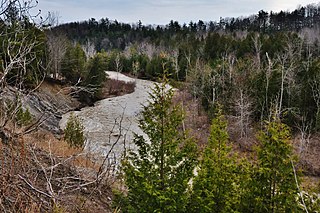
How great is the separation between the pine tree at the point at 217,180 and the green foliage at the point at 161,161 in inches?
12.3

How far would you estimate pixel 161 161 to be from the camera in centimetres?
648

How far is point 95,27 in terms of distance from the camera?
367ft

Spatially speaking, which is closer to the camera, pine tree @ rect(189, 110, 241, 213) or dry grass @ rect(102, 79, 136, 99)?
pine tree @ rect(189, 110, 241, 213)

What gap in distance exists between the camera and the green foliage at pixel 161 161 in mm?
6359

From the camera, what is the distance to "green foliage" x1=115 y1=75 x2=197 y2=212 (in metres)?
6.36

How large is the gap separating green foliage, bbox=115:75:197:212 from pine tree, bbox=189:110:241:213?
0.31 m

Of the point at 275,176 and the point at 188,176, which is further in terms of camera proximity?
the point at 188,176

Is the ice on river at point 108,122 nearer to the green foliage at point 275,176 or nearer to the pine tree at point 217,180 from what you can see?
the pine tree at point 217,180

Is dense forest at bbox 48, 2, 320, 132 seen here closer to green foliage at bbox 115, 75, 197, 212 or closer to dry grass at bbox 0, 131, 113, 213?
green foliage at bbox 115, 75, 197, 212

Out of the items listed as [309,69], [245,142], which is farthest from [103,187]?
[309,69]

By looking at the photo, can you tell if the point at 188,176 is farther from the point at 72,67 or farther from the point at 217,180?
the point at 72,67

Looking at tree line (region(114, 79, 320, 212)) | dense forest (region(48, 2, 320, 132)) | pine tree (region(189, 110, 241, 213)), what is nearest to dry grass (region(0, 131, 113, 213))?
tree line (region(114, 79, 320, 212))

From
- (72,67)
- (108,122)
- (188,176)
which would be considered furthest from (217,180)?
(72,67)

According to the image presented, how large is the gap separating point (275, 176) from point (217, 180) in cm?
117
